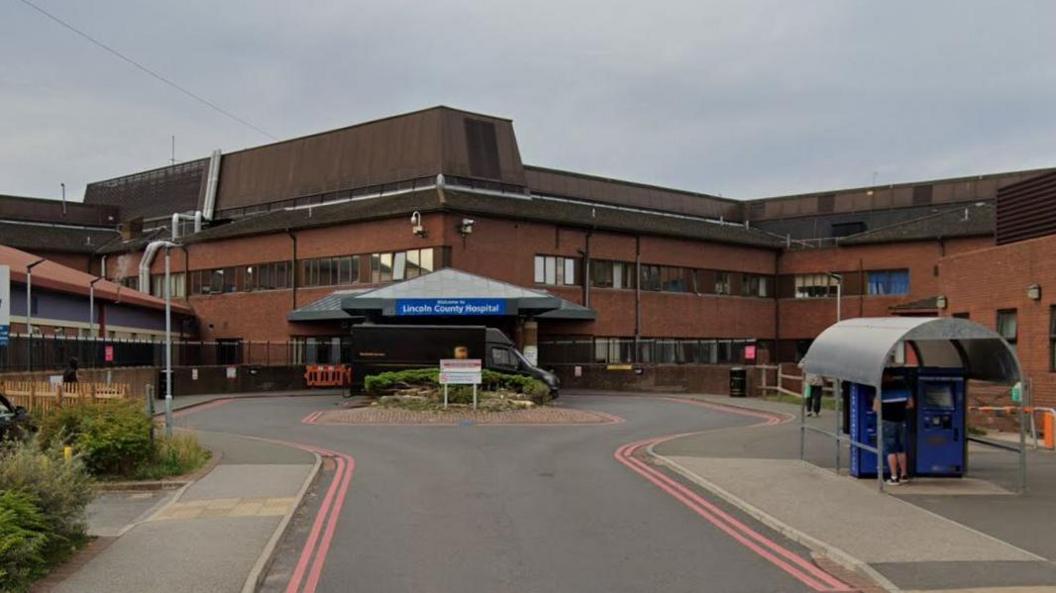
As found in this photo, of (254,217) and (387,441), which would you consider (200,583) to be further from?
(254,217)

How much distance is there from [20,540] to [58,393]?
10945 millimetres

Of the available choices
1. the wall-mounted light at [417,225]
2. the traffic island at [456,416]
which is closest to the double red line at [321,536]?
Answer: the traffic island at [456,416]

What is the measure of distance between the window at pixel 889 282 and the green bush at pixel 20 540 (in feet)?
182

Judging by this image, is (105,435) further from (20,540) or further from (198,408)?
(198,408)

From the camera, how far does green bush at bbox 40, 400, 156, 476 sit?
14.6m

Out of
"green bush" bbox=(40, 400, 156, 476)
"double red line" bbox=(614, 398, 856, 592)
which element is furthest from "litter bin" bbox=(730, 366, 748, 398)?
"green bush" bbox=(40, 400, 156, 476)

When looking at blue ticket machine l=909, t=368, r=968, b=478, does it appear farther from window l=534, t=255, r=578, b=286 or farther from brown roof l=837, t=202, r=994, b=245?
brown roof l=837, t=202, r=994, b=245

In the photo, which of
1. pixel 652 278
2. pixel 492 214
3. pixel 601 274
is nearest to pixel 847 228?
pixel 652 278

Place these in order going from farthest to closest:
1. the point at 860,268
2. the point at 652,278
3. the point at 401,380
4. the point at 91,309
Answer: the point at 860,268
the point at 652,278
the point at 91,309
the point at 401,380

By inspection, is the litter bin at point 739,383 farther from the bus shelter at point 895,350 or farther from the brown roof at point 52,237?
the brown roof at point 52,237

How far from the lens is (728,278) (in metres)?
58.9

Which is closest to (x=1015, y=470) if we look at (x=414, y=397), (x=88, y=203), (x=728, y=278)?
(x=414, y=397)

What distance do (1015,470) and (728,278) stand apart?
43.2 m

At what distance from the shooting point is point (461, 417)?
26.9 metres
